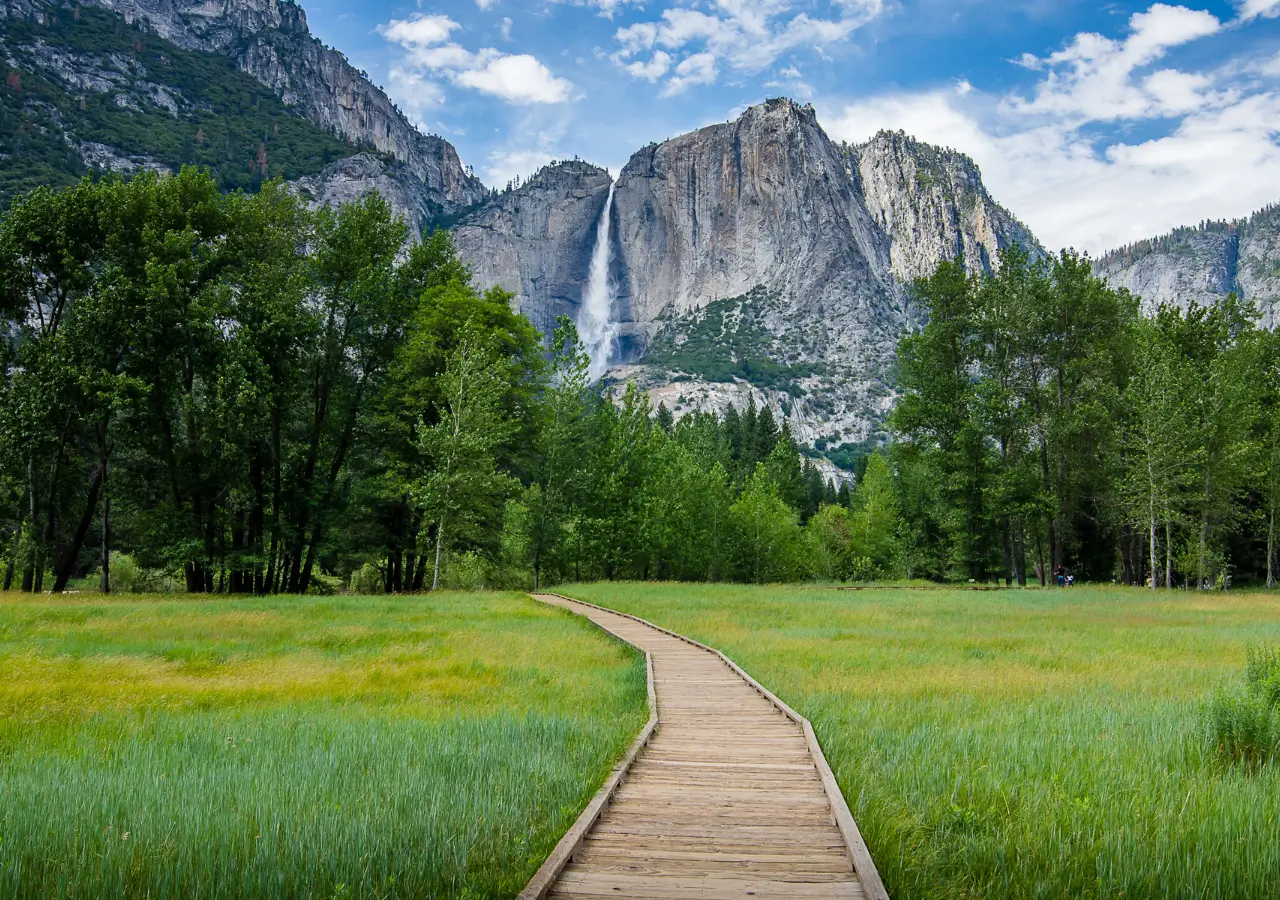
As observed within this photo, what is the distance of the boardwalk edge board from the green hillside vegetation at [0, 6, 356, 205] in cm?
14270

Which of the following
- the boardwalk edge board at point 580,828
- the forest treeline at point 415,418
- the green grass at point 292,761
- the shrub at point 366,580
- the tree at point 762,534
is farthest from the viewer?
the tree at point 762,534

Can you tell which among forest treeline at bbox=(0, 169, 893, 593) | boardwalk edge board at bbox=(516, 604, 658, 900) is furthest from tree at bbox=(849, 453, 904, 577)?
boardwalk edge board at bbox=(516, 604, 658, 900)

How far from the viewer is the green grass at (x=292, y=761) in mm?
4703

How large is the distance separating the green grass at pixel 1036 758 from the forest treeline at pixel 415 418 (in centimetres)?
2167

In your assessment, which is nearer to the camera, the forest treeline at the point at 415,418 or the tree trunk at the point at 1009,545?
the forest treeline at the point at 415,418

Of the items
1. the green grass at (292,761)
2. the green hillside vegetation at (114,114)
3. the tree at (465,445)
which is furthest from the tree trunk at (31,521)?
the green hillside vegetation at (114,114)

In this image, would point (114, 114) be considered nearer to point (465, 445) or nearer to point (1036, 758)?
point (465, 445)

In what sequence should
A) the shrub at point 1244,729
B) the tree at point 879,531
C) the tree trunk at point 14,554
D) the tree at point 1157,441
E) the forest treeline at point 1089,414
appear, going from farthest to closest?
the tree at point 879,531
the forest treeline at point 1089,414
the tree at point 1157,441
the tree trunk at point 14,554
the shrub at point 1244,729

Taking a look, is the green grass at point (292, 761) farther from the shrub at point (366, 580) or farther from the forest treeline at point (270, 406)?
the shrub at point (366, 580)

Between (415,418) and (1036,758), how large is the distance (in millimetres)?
36961

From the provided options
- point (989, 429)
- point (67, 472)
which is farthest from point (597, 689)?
point (989, 429)

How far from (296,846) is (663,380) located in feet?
632

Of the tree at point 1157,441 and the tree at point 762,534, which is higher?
the tree at point 1157,441

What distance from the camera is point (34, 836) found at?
16.9 ft
